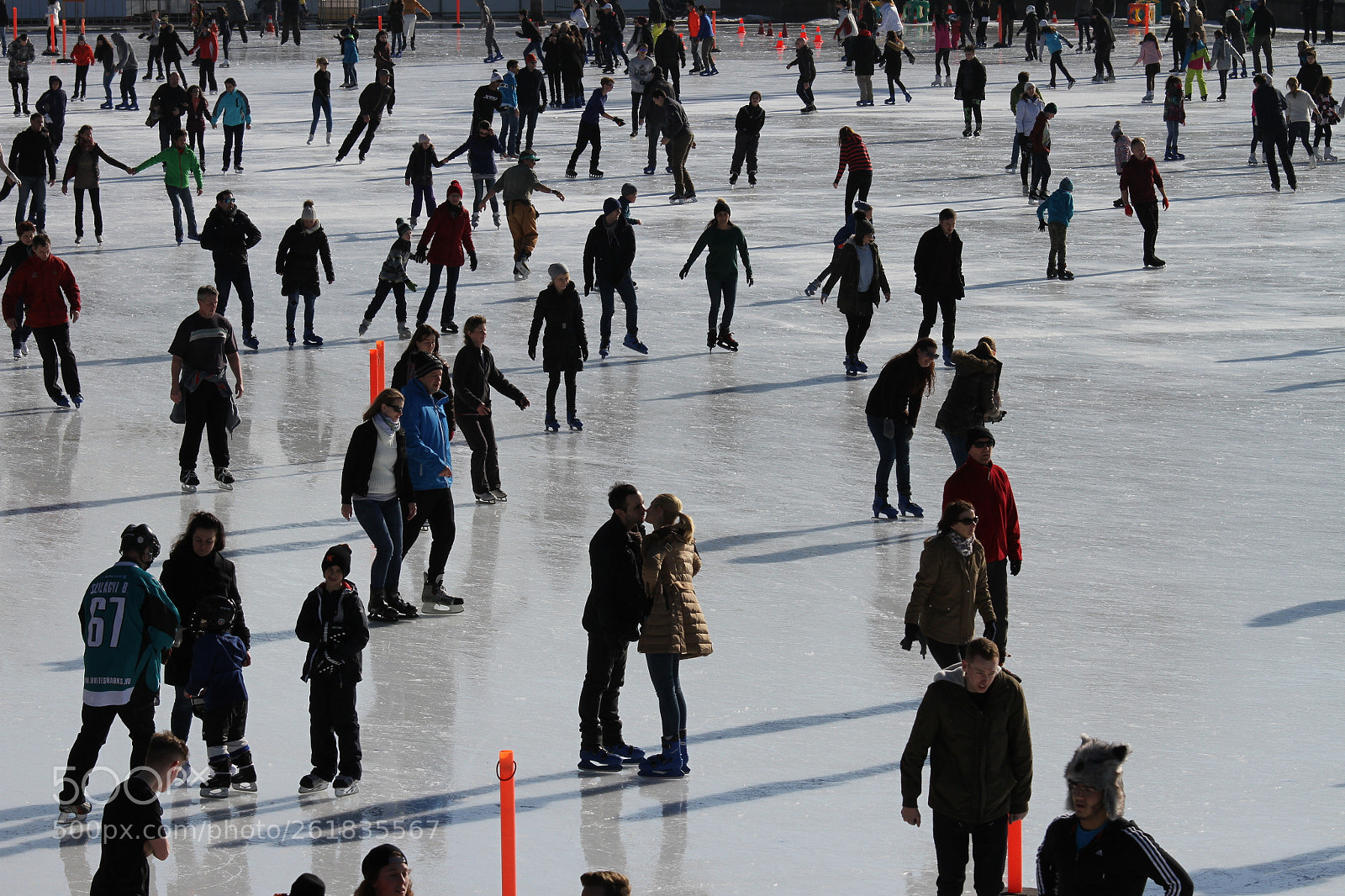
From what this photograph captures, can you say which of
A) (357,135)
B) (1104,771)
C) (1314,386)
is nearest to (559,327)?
(1314,386)

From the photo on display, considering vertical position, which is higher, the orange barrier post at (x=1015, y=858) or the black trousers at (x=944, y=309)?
the black trousers at (x=944, y=309)

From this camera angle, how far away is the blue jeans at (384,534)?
9.29 metres

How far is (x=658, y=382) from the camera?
50.4 ft

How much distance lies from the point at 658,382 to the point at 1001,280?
590 centimetres

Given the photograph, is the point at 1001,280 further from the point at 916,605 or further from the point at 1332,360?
the point at 916,605

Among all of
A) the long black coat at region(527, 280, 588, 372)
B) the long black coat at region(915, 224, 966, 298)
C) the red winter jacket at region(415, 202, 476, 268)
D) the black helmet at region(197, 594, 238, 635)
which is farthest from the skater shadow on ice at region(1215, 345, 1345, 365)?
the black helmet at region(197, 594, 238, 635)

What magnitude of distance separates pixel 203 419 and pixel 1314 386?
30.6 feet

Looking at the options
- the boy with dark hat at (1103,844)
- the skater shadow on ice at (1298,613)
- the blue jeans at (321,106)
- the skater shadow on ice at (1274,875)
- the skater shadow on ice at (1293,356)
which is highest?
A: the blue jeans at (321,106)

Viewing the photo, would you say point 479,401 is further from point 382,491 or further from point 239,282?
point 239,282

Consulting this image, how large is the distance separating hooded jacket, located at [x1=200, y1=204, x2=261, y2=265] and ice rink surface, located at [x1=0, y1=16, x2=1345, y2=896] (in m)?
0.98

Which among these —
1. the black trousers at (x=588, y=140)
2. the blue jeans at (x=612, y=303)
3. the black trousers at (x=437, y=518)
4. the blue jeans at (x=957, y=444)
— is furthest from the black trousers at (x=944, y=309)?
the black trousers at (x=588, y=140)

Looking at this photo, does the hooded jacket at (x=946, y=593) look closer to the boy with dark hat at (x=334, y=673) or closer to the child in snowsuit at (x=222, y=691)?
the boy with dark hat at (x=334, y=673)

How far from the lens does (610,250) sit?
622 inches

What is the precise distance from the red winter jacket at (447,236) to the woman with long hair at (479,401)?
4.97m
